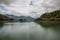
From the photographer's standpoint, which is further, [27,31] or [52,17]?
[52,17]

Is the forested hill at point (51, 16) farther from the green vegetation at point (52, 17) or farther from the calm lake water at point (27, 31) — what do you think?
the calm lake water at point (27, 31)

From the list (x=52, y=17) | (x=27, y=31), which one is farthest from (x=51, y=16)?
A: (x=27, y=31)

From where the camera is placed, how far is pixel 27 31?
374 centimetres

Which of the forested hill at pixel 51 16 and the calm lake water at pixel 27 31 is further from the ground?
the forested hill at pixel 51 16

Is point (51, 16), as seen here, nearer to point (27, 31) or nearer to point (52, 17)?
point (52, 17)

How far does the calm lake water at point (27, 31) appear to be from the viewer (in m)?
3.56

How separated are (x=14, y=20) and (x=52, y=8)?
114cm

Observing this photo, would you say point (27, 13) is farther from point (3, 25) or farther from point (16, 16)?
point (3, 25)

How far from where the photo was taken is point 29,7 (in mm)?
3869

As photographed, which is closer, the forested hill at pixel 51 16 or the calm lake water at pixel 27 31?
the calm lake water at pixel 27 31

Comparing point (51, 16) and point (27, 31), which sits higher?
point (51, 16)

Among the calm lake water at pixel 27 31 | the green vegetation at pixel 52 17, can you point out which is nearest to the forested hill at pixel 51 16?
the green vegetation at pixel 52 17

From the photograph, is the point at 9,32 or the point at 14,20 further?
the point at 14,20

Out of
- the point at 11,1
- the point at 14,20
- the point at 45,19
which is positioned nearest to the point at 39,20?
the point at 45,19
